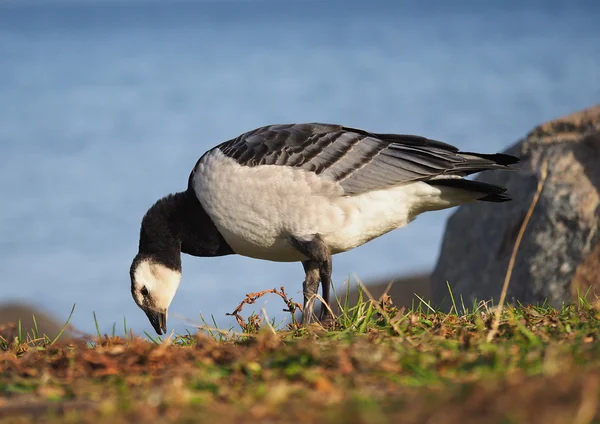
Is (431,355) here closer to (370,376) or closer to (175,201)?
(370,376)

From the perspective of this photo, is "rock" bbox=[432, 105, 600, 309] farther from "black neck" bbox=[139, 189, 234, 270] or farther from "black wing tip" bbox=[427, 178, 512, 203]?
"black neck" bbox=[139, 189, 234, 270]

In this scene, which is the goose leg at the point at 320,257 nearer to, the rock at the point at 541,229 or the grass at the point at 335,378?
the grass at the point at 335,378

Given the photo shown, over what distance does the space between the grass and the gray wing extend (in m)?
2.22

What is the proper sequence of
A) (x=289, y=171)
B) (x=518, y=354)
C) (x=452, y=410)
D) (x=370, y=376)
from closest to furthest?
(x=452, y=410), (x=370, y=376), (x=518, y=354), (x=289, y=171)

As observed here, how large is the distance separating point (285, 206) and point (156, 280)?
2086mm

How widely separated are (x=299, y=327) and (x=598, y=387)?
303 cm

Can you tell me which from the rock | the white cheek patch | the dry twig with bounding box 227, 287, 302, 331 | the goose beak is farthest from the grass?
the rock

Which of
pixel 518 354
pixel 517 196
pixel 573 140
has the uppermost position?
pixel 573 140

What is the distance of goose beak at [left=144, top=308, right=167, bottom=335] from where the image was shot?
859 cm

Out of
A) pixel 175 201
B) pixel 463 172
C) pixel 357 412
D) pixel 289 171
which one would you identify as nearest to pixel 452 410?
pixel 357 412

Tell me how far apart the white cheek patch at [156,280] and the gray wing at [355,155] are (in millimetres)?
1602

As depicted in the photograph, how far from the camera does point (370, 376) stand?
12.9ft

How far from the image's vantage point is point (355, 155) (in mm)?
7848

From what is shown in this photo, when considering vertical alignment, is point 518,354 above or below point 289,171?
below
